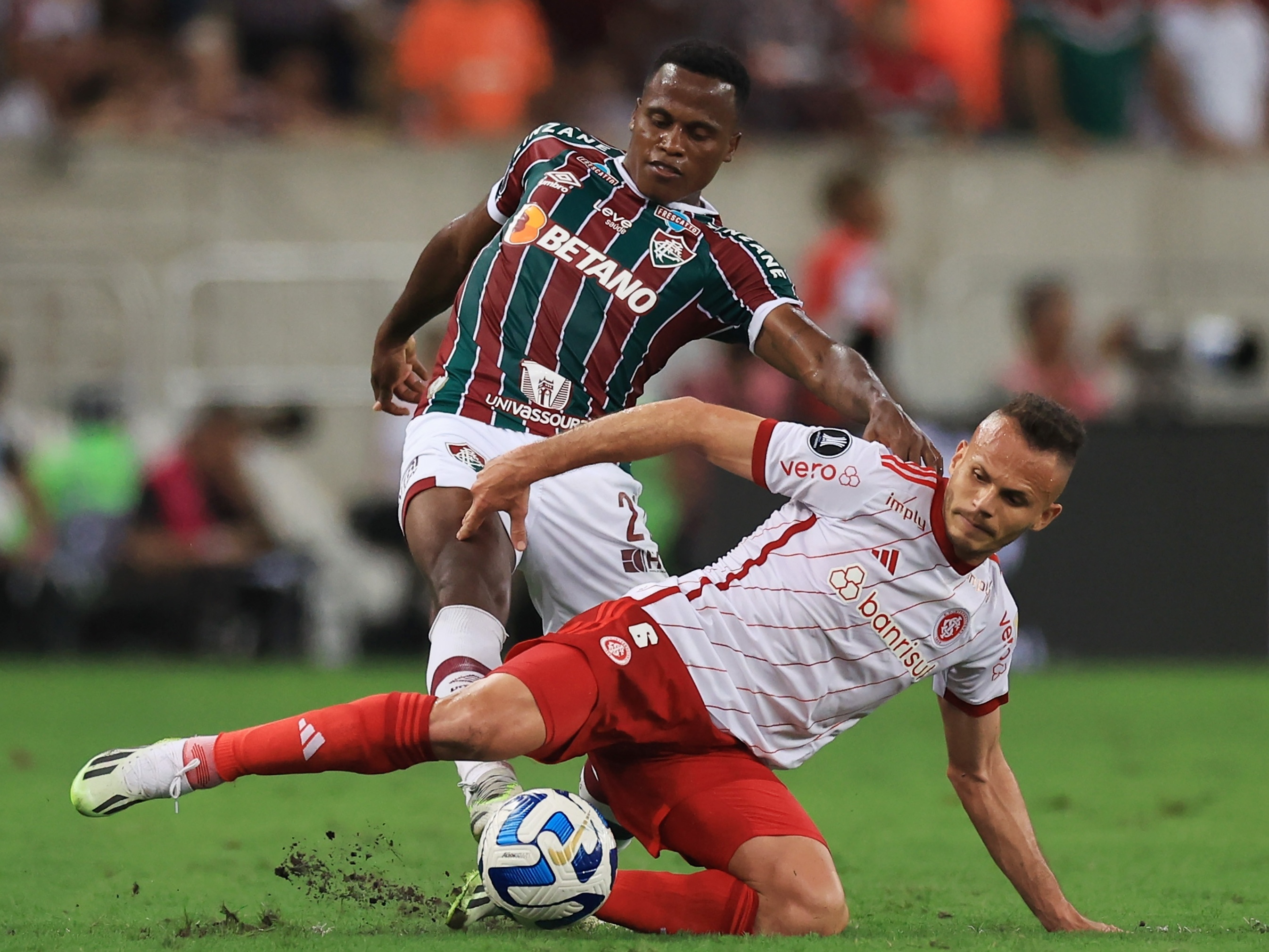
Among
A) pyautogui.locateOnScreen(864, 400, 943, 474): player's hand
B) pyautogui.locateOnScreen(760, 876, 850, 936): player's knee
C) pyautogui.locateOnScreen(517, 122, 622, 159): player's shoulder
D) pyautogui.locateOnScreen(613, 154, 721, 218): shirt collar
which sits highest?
pyautogui.locateOnScreen(517, 122, 622, 159): player's shoulder

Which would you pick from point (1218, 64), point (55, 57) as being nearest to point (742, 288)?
point (55, 57)

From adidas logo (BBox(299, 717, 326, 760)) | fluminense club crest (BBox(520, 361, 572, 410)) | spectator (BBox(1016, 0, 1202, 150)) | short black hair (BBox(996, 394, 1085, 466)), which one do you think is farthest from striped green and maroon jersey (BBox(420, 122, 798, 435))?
spectator (BBox(1016, 0, 1202, 150))

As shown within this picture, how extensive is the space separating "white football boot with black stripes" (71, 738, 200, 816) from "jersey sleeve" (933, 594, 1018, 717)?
205cm

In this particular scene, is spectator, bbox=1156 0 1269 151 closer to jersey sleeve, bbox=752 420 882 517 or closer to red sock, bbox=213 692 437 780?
jersey sleeve, bbox=752 420 882 517

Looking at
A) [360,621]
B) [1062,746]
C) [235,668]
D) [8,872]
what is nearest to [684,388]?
[360,621]

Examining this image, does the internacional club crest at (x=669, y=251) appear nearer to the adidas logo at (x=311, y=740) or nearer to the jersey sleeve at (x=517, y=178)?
the jersey sleeve at (x=517, y=178)

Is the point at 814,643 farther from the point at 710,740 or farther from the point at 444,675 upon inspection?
the point at 444,675

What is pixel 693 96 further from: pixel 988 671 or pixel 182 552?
pixel 182 552

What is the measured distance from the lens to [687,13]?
1453 centimetres

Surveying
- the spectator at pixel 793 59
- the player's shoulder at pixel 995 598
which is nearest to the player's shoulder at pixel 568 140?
the player's shoulder at pixel 995 598

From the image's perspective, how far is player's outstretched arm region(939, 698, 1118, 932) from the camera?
16.6 feet

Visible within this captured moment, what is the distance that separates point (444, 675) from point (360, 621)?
794cm

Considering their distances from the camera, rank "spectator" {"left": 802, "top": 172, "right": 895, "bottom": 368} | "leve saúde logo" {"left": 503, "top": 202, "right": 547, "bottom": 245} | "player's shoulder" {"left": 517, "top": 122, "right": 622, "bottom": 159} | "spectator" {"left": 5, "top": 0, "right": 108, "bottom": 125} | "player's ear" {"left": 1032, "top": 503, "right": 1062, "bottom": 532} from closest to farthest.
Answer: "player's ear" {"left": 1032, "top": 503, "right": 1062, "bottom": 532} → "leve saúde logo" {"left": 503, "top": 202, "right": 547, "bottom": 245} → "player's shoulder" {"left": 517, "top": 122, "right": 622, "bottom": 159} → "spectator" {"left": 802, "top": 172, "right": 895, "bottom": 368} → "spectator" {"left": 5, "top": 0, "right": 108, "bottom": 125}

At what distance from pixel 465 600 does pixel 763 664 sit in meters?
0.88
